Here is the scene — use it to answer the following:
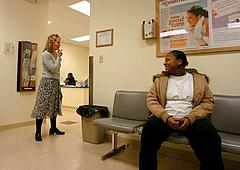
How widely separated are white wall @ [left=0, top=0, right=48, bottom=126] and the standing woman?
3.05ft

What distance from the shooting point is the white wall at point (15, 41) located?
3369 mm

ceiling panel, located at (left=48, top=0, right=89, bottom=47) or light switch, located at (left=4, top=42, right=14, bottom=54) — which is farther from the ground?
ceiling panel, located at (left=48, top=0, right=89, bottom=47)

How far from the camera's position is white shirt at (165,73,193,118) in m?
1.76

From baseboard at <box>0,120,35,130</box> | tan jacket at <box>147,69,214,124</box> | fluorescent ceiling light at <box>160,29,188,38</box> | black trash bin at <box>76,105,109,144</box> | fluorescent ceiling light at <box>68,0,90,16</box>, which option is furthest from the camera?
fluorescent ceiling light at <box>68,0,90,16</box>

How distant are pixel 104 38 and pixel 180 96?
1592mm

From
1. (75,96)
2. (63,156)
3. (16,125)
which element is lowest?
(63,156)

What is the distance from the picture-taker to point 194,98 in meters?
1.78

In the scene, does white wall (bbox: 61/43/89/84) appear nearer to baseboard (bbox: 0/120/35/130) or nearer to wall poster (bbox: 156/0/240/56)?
baseboard (bbox: 0/120/35/130)

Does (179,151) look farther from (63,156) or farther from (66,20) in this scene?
(66,20)

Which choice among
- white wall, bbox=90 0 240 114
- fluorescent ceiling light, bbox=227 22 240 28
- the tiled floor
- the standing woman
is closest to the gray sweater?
the standing woman

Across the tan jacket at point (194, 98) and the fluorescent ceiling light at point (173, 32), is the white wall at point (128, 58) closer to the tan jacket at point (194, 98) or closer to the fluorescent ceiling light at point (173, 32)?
the fluorescent ceiling light at point (173, 32)

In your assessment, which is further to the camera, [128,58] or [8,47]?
[8,47]

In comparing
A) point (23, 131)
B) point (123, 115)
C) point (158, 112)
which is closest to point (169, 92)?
point (158, 112)

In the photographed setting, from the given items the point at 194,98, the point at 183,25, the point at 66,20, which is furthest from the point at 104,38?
the point at 66,20
